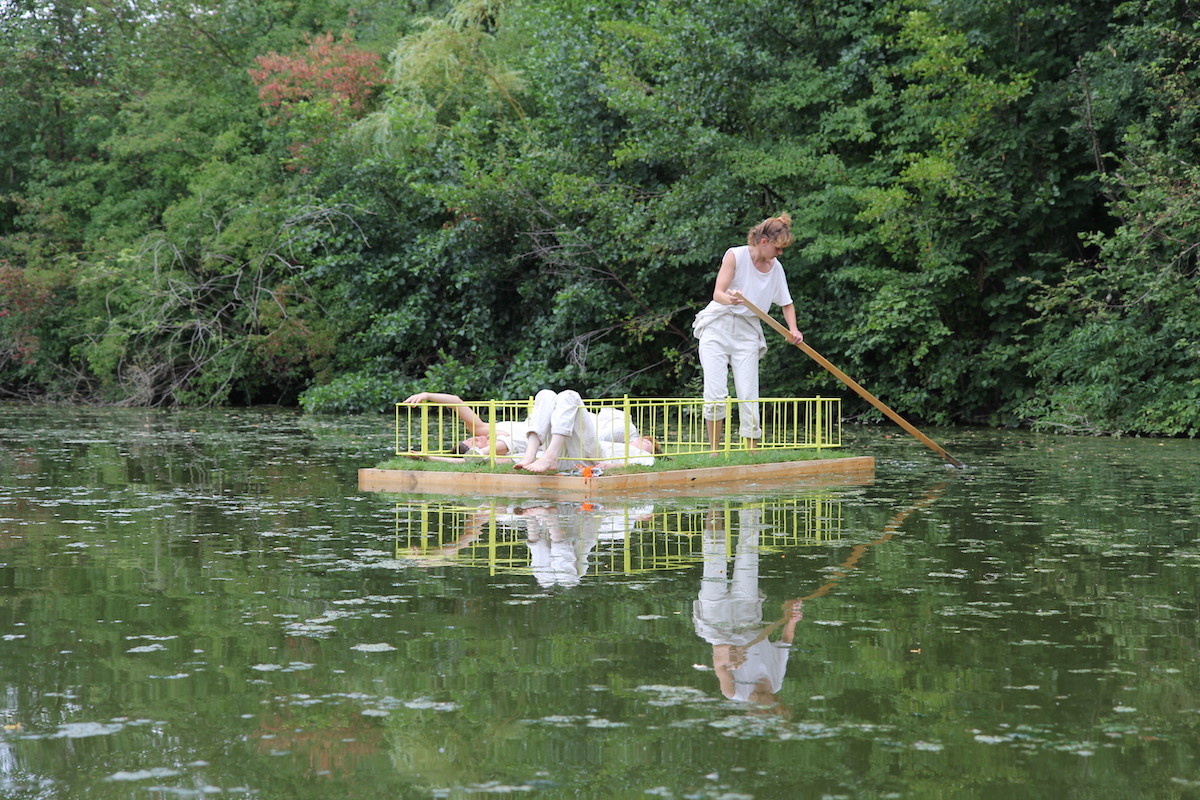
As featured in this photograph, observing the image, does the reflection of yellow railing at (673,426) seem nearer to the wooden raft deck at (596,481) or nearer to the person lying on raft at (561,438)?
the person lying on raft at (561,438)

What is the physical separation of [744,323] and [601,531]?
4463mm

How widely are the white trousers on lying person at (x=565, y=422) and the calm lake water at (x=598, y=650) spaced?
1.04 m

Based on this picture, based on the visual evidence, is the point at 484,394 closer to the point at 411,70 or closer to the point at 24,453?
the point at 411,70

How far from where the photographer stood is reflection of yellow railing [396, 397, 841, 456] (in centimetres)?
1064

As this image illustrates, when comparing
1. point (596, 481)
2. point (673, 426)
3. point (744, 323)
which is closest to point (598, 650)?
point (596, 481)

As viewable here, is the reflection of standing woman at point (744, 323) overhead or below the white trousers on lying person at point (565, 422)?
overhead

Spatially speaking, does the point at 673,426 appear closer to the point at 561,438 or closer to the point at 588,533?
the point at 561,438

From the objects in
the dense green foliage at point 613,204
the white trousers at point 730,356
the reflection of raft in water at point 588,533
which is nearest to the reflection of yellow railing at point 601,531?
the reflection of raft in water at point 588,533

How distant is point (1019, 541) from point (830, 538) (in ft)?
3.46

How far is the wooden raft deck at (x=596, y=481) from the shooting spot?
959 cm

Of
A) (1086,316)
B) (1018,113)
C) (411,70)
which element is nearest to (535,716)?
(1086,316)

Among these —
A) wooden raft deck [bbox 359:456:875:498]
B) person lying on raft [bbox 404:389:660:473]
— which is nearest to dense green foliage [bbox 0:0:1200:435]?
wooden raft deck [bbox 359:456:875:498]

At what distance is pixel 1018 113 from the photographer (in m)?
20.7

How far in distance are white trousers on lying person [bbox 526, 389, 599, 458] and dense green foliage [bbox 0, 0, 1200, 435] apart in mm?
10642
